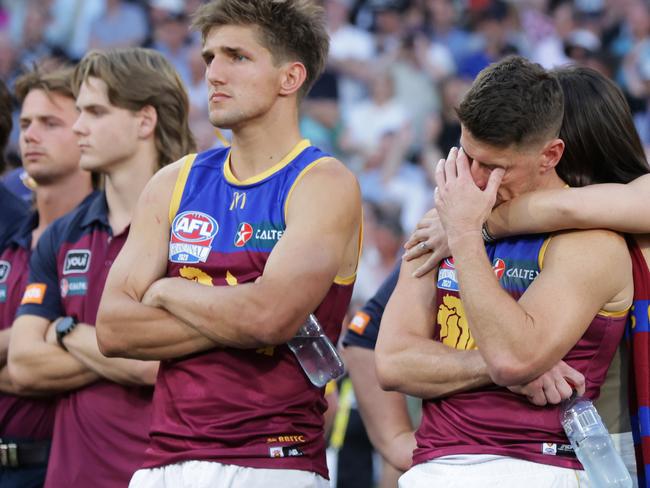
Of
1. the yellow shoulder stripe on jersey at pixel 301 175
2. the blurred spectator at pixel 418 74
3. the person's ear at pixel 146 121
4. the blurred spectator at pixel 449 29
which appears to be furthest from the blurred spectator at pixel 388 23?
the yellow shoulder stripe on jersey at pixel 301 175

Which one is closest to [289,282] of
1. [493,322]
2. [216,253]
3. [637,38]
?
[216,253]

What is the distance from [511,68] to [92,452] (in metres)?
2.59

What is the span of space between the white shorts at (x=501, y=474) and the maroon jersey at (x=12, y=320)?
2432mm

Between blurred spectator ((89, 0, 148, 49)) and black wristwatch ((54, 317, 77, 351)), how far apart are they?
31.5ft

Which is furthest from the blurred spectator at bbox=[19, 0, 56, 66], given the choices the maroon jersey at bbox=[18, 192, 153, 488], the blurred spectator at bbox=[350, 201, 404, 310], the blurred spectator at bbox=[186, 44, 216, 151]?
the maroon jersey at bbox=[18, 192, 153, 488]

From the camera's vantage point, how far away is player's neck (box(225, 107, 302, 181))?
441 cm

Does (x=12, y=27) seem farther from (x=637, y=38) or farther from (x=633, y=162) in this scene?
(x=633, y=162)

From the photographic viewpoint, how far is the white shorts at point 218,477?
401cm

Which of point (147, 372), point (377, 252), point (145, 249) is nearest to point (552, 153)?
point (145, 249)

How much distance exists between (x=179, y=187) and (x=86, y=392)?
1.26 metres

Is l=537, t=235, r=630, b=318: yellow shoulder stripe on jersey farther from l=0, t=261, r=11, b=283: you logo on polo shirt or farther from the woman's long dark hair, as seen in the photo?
l=0, t=261, r=11, b=283: you logo on polo shirt

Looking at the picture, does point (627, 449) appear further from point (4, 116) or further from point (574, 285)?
point (4, 116)

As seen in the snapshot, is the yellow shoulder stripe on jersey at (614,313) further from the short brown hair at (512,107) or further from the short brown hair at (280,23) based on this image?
the short brown hair at (280,23)

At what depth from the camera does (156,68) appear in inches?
219
